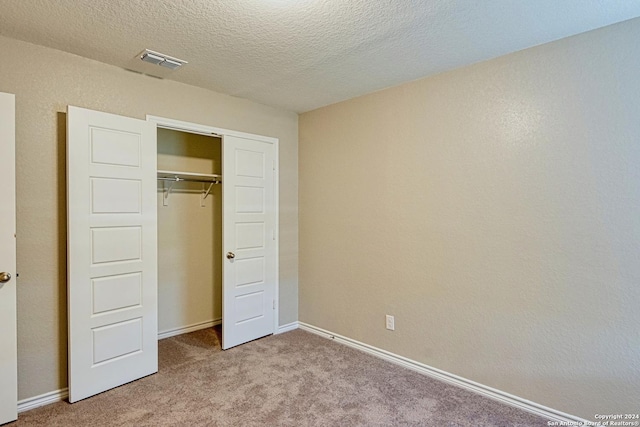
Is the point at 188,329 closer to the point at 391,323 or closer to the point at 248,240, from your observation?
the point at 248,240

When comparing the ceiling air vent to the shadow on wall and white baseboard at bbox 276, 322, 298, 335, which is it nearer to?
the shadow on wall

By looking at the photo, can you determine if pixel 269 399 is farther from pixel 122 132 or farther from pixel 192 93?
pixel 192 93

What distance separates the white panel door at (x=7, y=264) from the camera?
2.18 m

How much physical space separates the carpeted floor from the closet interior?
72 cm

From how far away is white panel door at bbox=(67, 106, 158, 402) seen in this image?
8.10 feet

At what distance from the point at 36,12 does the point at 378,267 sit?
10.00 ft

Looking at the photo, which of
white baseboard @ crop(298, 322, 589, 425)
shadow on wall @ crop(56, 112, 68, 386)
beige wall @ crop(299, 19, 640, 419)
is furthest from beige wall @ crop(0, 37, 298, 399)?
white baseboard @ crop(298, 322, 589, 425)

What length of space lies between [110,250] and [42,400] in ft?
3.63

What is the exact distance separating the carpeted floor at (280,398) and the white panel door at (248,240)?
418 millimetres

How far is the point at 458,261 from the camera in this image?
275cm

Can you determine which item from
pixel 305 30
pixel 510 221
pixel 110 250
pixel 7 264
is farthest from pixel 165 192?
pixel 510 221

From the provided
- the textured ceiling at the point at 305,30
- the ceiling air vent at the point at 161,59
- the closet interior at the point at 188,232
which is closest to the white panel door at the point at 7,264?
the textured ceiling at the point at 305,30

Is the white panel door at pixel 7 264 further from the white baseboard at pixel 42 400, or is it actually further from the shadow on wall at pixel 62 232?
the shadow on wall at pixel 62 232

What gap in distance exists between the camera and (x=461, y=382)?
8.88 ft
